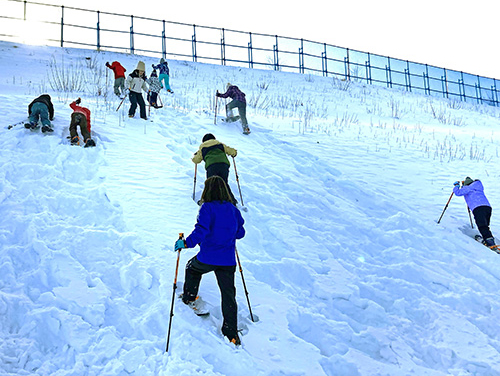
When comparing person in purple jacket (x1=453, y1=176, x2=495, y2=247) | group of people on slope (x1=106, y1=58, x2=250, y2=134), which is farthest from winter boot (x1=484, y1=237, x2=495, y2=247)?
group of people on slope (x1=106, y1=58, x2=250, y2=134)

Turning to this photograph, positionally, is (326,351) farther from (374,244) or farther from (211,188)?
(374,244)

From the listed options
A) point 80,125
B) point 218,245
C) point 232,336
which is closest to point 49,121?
point 80,125

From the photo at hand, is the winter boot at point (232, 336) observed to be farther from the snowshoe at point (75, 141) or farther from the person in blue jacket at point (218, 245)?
the snowshoe at point (75, 141)

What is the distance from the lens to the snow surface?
372 cm

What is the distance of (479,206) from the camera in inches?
301

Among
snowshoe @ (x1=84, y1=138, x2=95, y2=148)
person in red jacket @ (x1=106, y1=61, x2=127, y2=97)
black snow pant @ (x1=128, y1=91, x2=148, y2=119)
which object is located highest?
person in red jacket @ (x1=106, y1=61, x2=127, y2=97)

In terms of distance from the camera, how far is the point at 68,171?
6.64 metres

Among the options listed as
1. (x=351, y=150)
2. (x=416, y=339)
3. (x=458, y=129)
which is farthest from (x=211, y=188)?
(x=458, y=129)

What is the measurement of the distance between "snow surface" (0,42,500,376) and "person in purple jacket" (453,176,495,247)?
313 millimetres

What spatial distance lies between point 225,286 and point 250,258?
1.55 m

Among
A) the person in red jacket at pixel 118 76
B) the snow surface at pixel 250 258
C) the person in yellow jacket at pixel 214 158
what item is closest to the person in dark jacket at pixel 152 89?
the snow surface at pixel 250 258

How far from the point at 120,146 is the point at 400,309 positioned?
19.9 feet

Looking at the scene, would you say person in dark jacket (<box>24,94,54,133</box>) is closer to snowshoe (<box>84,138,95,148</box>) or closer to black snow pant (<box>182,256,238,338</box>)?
snowshoe (<box>84,138,95,148</box>)

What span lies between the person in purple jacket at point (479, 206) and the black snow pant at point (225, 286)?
576 cm
